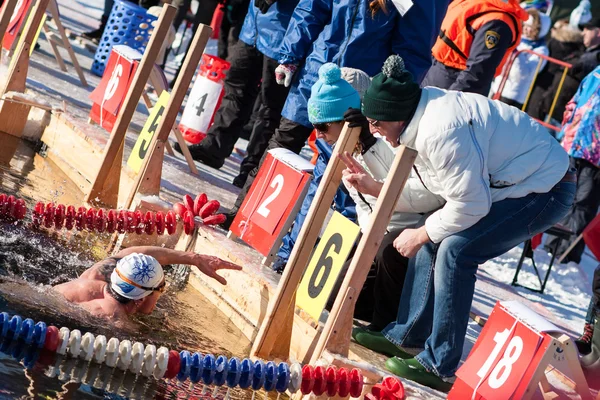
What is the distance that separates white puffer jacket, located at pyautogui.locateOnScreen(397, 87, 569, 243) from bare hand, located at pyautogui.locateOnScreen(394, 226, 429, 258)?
0.10m

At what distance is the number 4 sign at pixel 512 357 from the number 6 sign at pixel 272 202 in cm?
174

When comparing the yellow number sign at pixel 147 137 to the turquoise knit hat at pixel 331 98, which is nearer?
the turquoise knit hat at pixel 331 98

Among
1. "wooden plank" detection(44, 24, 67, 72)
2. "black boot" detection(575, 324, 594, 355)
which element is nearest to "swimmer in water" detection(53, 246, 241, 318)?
"black boot" detection(575, 324, 594, 355)

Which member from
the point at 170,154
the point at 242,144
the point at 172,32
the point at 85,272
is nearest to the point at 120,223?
the point at 85,272

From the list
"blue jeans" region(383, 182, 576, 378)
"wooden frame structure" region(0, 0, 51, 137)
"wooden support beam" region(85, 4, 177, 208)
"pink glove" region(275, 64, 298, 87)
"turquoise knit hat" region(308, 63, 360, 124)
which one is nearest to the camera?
"blue jeans" region(383, 182, 576, 378)

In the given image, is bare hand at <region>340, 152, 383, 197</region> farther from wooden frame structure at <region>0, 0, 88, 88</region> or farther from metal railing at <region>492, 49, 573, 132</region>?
metal railing at <region>492, 49, 573, 132</region>

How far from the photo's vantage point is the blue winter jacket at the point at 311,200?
6523 millimetres

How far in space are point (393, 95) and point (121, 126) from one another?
317 centimetres

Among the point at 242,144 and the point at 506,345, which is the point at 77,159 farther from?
the point at 506,345

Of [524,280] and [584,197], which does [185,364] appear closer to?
[524,280]

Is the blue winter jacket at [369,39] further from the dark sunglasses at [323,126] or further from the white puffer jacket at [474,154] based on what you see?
the white puffer jacket at [474,154]

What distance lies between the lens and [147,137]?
7.70 m

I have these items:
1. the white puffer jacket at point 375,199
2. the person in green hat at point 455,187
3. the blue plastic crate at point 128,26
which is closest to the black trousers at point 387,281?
the white puffer jacket at point 375,199

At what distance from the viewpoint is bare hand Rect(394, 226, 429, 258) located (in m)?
5.23
